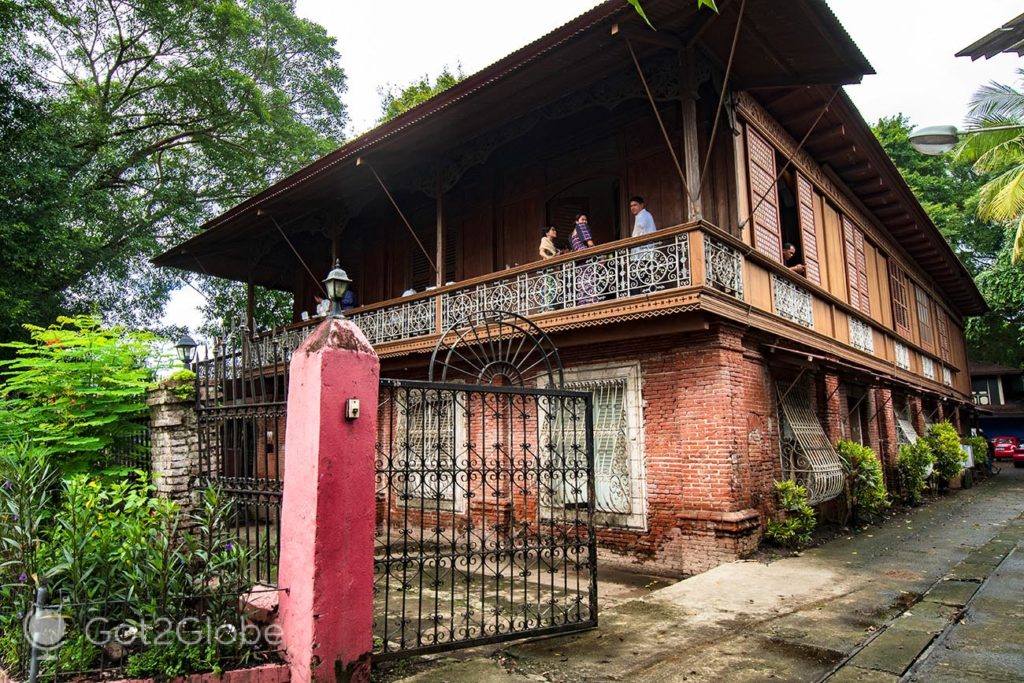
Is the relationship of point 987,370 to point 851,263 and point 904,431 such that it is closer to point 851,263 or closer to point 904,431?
point 904,431

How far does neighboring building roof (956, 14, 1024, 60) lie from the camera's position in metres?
6.38

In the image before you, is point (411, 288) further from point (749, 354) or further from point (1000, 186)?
point (1000, 186)

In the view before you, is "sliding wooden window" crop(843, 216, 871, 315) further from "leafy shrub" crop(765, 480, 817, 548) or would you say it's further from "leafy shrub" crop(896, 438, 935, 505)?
"leafy shrub" crop(765, 480, 817, 548)

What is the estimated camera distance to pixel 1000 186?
51.0ft

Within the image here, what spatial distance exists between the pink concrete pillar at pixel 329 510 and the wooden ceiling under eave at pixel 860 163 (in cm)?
915

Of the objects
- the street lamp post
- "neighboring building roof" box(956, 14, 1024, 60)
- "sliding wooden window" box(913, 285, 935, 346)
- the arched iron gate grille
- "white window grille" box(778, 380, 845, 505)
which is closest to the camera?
the arched iron gate grille

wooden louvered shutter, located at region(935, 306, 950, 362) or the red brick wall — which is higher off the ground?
wooden louvered shutter, located at region(935, 306, 950, 362)

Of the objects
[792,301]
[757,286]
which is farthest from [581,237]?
[792,301]

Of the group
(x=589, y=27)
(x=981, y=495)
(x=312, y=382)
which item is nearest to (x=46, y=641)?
(x=312, y=382)

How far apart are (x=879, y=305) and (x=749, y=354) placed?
9.20 metres

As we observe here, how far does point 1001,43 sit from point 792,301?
443 centimetres

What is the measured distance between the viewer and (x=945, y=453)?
1597 cm

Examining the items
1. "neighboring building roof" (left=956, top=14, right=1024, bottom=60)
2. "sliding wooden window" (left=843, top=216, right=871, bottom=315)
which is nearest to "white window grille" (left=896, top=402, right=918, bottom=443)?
"sliding wooden window" (left=843, top=216, right=871, bottom=315)

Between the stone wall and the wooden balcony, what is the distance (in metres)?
3.02
